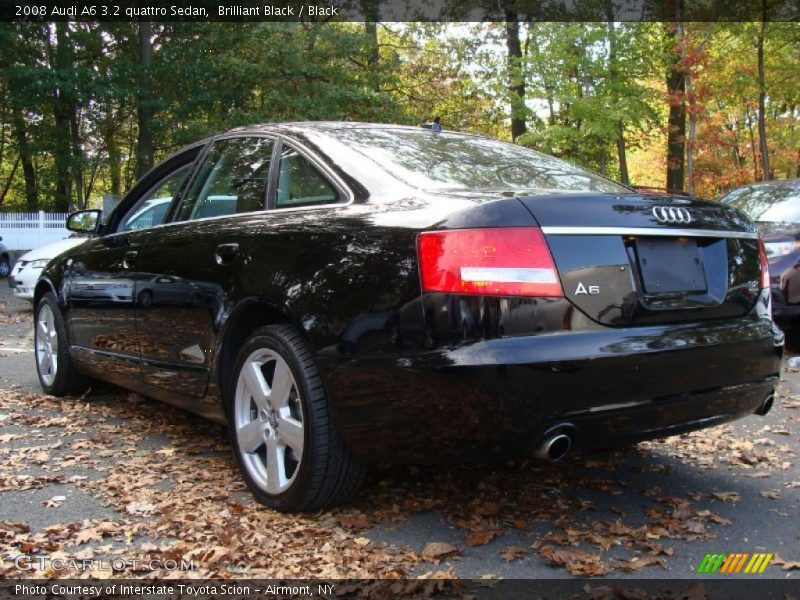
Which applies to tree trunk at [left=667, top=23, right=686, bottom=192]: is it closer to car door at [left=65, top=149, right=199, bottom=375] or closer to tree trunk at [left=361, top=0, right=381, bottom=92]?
tree trunk at [left=361, top=0, right=381, bottom=92]

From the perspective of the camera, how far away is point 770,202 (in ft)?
26.5

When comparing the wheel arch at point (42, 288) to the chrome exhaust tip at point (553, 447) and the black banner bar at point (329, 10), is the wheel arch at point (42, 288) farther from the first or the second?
the black banner bar at point (329, 10)

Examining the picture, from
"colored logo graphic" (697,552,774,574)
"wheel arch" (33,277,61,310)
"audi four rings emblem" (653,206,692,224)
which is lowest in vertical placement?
"colored logo graphic" (697,552,774,574)

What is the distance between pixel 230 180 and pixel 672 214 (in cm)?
218

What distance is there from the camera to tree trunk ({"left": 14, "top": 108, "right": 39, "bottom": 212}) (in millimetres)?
31344

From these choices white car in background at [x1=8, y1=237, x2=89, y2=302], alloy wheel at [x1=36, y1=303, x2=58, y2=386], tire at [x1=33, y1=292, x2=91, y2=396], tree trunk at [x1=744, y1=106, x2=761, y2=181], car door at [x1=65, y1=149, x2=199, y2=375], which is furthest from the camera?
tree trunk at [x1=744, y1=106, x2=761, y2=181]

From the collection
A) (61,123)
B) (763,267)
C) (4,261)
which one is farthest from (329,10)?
(763,267)

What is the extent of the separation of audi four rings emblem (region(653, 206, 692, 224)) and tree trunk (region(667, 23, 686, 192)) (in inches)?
598

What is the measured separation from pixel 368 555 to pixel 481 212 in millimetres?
1286

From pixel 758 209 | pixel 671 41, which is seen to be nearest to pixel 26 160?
pixel 671 41

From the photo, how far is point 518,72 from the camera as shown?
19250 mm

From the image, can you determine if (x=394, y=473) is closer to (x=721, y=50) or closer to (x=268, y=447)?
(x=268, y=447)

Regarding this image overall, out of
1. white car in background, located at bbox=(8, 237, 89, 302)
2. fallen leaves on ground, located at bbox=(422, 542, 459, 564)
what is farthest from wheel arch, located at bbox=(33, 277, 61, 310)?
white car in background, located at bbox=(8, 237, 89, 302)

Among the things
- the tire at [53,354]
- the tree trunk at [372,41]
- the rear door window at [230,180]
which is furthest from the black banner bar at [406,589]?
the tree trunk at [372,41]
